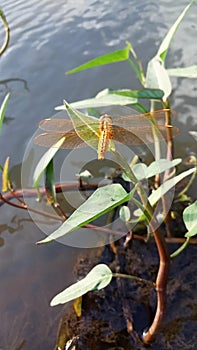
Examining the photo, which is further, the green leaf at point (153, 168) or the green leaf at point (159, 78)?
the green leaf at point (159, 78)

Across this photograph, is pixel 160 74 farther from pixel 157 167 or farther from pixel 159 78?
pixel 157 167

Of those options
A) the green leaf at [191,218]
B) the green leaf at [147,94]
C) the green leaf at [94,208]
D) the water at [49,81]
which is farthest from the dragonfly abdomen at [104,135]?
the water at [49,81]

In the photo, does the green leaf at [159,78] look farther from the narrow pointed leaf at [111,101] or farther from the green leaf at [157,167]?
the green leaf at [157,167]

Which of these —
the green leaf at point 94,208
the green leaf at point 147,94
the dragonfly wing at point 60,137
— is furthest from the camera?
the green leaf at point 147,94

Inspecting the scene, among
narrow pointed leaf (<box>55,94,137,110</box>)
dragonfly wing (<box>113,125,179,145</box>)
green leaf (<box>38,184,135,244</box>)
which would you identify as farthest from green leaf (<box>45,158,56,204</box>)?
green leaf (<box>38,184,135,244</box>)

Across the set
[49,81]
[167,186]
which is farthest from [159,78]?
[49,81]

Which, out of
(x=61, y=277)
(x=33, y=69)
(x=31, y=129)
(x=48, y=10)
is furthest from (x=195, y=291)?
(x=48, y=10)

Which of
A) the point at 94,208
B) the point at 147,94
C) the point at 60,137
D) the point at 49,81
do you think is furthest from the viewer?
the point at 49,81
